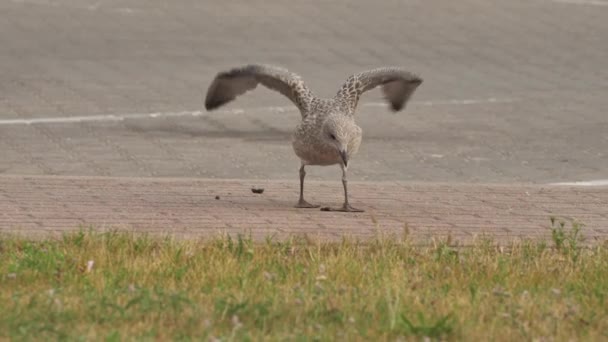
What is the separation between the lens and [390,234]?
905 cm

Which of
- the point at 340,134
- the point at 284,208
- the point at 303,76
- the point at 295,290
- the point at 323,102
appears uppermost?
the point at 303,76

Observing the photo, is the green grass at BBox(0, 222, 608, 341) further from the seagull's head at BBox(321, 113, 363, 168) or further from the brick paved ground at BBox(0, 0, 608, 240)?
the seagull's head at BBox(321, 113, 363, 168)

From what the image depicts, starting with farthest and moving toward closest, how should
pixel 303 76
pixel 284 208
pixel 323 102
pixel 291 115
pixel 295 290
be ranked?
pixel 303 76 < pixel 291 115 < pixel 323 102 < pixel 284 208 < pixel 295 290

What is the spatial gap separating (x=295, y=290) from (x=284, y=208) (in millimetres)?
3144

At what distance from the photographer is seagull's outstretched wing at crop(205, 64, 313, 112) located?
1089 cm

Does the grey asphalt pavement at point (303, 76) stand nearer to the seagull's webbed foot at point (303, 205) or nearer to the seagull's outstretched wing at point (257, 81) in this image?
the seagull's outstretched wing at point (257, 81)

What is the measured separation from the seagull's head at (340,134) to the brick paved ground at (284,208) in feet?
1.32

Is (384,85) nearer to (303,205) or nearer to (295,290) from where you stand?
(303,205)

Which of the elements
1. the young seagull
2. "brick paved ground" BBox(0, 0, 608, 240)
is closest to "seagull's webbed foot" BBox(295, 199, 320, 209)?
the young seagull

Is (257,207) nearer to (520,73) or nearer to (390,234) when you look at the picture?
(390,234)

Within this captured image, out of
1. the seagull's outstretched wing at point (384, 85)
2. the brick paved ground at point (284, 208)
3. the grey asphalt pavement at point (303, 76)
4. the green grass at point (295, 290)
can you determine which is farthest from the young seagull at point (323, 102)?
the green grass at point (295, 290)

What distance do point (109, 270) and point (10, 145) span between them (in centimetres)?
581

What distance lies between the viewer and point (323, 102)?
10602 millimetres

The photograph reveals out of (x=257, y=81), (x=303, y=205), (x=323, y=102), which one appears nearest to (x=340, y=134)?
(x=323, y=102)
